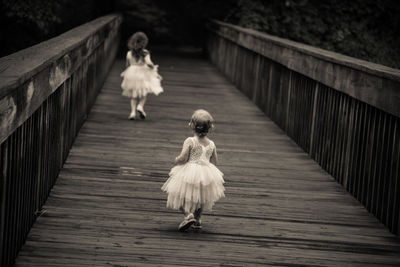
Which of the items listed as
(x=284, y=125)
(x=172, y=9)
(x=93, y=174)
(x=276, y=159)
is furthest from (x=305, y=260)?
(x=172, y=9)

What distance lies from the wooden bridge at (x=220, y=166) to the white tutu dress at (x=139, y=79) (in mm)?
424

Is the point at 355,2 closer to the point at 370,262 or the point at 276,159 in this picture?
the point at 276,159

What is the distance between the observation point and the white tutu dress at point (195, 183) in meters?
4.99

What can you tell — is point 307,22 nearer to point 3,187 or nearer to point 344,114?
point 344,114

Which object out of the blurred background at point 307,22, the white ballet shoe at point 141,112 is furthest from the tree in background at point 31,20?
the white ballet shoe at point 141,112

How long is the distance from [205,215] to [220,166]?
1.89m

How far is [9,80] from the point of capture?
3797 millimetres

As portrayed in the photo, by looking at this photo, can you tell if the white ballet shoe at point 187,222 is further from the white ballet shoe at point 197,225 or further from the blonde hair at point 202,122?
the blonde hair at point 202,122

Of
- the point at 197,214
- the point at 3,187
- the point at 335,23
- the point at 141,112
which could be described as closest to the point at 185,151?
the point at 197,214

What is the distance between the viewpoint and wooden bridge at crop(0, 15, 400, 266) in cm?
450

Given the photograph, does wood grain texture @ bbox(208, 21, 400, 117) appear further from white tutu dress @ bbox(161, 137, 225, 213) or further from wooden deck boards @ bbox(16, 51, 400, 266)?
white tutu dress @ bbox(161, 137, 225, 213)

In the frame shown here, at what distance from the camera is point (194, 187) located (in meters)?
4.98

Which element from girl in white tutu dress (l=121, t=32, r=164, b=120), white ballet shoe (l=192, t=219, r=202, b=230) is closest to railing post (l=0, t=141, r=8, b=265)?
white ballet shoe (l=192, t=219, r=202, b=230)

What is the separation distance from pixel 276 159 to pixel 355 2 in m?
13.5
